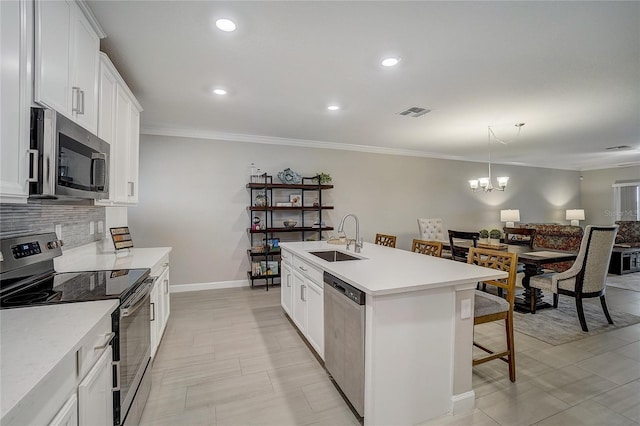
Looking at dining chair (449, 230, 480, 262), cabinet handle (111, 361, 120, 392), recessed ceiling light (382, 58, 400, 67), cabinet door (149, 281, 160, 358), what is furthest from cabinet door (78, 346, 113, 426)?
dining chair (449, 230, 480, 262)

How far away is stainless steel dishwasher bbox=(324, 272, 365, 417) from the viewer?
1.72 metres

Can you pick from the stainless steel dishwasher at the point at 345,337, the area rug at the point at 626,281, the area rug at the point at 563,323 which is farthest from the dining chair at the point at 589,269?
the stainless steel dishwasher at the point at 345,337

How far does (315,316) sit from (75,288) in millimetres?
1639

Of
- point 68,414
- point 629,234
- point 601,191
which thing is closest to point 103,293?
point 68,414

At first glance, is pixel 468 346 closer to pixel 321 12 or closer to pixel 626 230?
pixel 321 12

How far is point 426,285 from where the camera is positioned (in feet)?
5.57

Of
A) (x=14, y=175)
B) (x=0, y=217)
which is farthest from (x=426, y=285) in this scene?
(x=0, y=217)

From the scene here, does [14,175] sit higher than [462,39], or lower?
lower

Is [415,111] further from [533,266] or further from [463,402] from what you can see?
[463,402]

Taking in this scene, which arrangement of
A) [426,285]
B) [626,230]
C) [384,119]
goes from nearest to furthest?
[426,285] → [384,119] → [626,230]

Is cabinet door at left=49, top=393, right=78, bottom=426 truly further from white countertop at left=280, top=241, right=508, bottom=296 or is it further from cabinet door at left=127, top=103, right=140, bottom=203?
cabinet door at left=127, top=103, right=140, bottom=203

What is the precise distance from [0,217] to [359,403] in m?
2.26

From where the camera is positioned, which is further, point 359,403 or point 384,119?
point 384,119

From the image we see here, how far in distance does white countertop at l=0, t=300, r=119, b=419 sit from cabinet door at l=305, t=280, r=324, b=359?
1.42 meters
